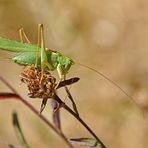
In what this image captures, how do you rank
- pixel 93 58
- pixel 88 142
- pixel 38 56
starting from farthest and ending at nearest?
pixel 93 58 → pixel 38 56 → pixel 88 142

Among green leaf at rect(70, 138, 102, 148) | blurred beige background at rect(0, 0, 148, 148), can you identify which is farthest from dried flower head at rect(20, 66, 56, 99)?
blurred beige background at rect(0, 0, 148, 148)

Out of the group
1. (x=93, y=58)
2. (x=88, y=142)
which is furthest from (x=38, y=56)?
(x=93, y=58)

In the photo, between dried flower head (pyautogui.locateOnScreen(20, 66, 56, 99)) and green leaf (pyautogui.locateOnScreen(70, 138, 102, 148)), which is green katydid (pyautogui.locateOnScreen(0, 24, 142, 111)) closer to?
dried flower head (pyautogui.locateOnScreen(20, 66, 56, 99))

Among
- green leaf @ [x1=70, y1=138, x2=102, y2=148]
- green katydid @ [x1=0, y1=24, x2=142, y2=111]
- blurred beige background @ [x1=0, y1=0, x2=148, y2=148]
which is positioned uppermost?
green katydid @ [x1=0, y1=24, x2=142, y2=111]

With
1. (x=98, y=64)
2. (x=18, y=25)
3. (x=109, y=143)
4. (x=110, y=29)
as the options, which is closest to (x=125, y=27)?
(x=110, y=29)

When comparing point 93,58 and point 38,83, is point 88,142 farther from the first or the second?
point 93,58

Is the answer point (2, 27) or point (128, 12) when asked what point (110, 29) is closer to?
point (128, 12)

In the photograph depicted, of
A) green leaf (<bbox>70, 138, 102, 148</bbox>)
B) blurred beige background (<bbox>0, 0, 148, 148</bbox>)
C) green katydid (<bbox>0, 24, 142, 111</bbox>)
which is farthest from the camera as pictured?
blurred beige background (<bbox>0, 0, 148, 148</bbox>)
